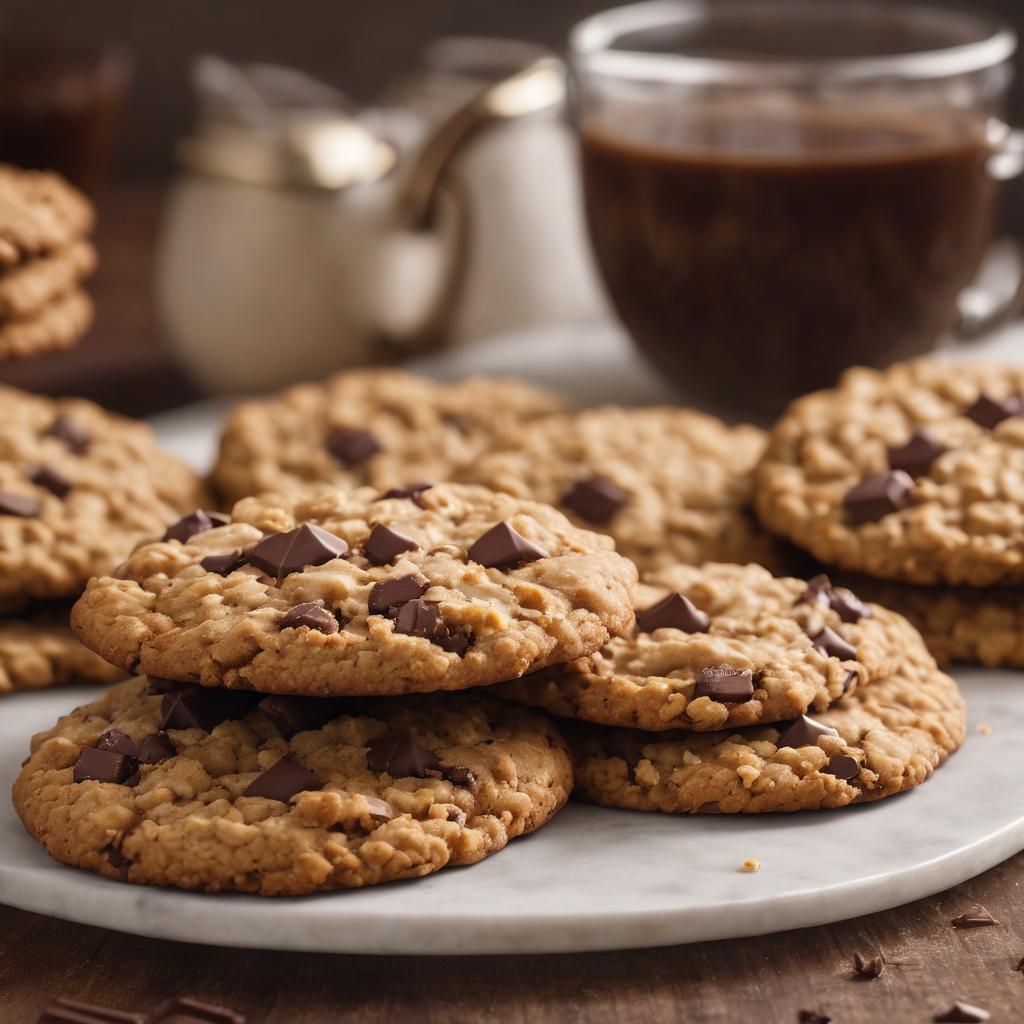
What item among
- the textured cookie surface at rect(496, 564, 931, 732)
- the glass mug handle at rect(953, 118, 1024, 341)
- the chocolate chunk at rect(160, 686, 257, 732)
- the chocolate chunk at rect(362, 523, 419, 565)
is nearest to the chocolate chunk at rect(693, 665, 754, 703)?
the textured cookie surface at rect(496, 564, 931, 732)

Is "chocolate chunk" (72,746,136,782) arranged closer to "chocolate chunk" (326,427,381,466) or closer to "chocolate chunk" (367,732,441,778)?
"chocolate chunk" (367,732,441,778)

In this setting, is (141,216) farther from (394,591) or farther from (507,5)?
(394,591)

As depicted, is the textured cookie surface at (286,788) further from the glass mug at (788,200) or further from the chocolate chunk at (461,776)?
the glass mug at (788,200)

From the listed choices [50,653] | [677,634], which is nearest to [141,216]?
[50,653]

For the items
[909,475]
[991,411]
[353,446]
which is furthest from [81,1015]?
[991,411]

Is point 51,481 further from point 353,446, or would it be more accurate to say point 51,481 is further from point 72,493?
point 353,446

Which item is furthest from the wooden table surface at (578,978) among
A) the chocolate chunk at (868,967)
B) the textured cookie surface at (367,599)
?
the textured cookie surface at (367,599)
